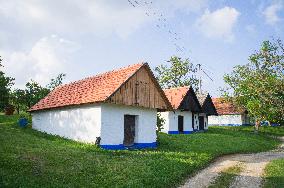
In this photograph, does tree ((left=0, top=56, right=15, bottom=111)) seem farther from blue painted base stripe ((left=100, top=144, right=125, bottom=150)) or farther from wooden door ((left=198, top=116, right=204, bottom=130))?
wooden door ((left=198, top=116, right=204, bottom=130))

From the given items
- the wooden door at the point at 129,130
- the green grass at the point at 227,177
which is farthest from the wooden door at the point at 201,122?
the green grass at the point at 227,177

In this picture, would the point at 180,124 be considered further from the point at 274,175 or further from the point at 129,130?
the point at 274,175

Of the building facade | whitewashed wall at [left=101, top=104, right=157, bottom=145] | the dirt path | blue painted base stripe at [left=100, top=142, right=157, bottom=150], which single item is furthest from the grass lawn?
the building facade

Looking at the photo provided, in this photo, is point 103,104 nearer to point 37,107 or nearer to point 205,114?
point 37,107

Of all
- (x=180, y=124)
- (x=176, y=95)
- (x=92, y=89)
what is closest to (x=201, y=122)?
(x=180, y=124)

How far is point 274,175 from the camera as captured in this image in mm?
15094

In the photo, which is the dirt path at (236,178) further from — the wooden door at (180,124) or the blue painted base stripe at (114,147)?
the wooden door at (180,124)

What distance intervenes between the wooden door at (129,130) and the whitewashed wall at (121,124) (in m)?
0.30

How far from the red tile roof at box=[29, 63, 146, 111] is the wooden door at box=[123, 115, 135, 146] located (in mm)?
2679

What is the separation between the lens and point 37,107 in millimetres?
27812

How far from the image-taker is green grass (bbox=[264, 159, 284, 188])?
1311cm

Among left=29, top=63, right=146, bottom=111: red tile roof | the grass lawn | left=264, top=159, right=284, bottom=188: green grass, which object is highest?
left=29, top=63, right=146, bottom=111: red tile roof

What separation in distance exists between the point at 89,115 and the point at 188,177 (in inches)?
348

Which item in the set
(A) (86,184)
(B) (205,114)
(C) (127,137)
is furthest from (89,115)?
(B) (205,114)
